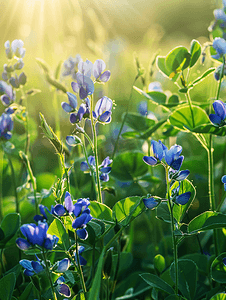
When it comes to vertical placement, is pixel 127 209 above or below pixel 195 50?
below

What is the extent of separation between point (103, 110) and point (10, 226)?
393 mm

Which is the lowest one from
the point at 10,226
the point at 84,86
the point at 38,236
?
the point at 10,226

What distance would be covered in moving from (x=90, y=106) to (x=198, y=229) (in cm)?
32

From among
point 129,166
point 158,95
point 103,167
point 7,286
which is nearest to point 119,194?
point 129,166

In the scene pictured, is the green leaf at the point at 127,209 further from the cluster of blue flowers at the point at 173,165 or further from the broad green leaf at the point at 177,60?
the broad green leaf at the point at 177,60

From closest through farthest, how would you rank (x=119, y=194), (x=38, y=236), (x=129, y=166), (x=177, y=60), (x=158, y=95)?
(x=38, y=236) → (x=177, y=60) → (x=158, y=95) → (x=129, y=166) → (x=119, y=194)

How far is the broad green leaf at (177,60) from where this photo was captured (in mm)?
842

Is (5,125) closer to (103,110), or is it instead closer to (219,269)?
(103,110)

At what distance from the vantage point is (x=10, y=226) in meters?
0.84

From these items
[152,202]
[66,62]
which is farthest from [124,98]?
[152,202]

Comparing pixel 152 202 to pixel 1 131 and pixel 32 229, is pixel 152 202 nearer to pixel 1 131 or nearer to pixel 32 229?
pixel 32 229

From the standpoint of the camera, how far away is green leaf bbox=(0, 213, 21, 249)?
0.82 meters

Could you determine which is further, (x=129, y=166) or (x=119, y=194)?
(x=119, y=194)

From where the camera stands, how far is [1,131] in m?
1.02
